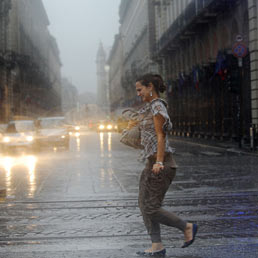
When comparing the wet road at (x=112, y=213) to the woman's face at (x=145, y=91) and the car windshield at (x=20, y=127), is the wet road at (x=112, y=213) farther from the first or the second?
the car windshield at (x=20, y=127)

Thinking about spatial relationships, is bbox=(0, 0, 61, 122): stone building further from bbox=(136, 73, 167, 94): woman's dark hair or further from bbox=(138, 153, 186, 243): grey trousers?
bbox=(138, 153, 186, 243): grey trousers

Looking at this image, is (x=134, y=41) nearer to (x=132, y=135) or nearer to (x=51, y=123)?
(x=51, y=123)

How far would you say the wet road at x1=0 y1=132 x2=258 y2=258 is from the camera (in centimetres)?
598

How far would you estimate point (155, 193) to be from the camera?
212 inches

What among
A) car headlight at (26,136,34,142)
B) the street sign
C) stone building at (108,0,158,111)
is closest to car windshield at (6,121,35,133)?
car headlight at (26,136,34,142)

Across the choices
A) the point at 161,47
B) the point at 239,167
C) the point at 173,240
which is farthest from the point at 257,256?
the point at 161,47

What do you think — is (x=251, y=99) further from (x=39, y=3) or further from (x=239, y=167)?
(x=39, y=3)

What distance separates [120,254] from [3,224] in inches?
94.3

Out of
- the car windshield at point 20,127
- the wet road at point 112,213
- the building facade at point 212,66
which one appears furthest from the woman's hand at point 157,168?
the car windshield at point 20,127

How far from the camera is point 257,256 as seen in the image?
545cm

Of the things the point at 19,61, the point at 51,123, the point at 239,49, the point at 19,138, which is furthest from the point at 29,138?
the point at 19,61

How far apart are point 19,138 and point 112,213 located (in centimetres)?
1894

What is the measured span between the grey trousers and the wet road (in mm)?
394

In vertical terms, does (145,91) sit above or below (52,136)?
above
